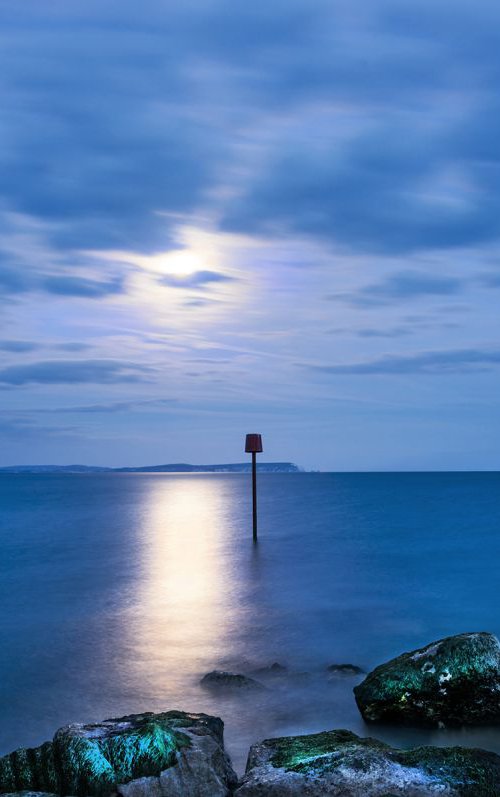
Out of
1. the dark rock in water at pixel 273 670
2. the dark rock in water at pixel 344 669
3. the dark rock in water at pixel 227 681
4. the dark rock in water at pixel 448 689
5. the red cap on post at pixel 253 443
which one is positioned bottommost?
the dark rock in water at pixel 273 670

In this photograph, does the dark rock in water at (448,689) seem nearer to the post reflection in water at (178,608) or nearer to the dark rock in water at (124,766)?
the dark rock in water at (124,766)

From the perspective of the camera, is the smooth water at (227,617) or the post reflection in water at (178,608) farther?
the post reflection in water at (178,608)

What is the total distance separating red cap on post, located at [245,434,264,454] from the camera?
27.0 metres

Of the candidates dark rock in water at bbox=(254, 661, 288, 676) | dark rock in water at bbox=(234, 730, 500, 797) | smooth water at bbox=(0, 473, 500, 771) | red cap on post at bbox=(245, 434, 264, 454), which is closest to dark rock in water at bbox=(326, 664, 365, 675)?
smooth water at bbox=(0, 473, 500, 771)

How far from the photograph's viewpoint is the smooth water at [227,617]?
10.5 m

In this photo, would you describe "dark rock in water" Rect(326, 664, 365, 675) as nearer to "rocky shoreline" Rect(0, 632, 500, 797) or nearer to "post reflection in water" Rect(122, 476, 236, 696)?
"post reflection in water" Rect(122, 476, 236, 696)

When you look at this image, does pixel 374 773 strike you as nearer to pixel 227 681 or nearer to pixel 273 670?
pixel 227 681

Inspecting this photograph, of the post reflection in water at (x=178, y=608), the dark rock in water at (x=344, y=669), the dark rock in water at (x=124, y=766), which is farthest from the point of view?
the post reflection in water at (x=178, y=608)

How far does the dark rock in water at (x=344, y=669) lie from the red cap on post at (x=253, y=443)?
48.6ft

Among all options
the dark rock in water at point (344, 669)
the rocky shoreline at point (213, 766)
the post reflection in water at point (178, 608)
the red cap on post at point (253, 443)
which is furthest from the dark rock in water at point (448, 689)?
the red cap on post at point (253, 443)

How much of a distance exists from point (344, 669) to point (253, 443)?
15.5 metres

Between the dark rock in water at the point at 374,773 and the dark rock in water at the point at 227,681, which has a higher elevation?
the dark rock in water at the point at 374,773

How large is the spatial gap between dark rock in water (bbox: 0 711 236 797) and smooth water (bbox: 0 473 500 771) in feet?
6.08

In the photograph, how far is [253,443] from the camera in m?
27.2
